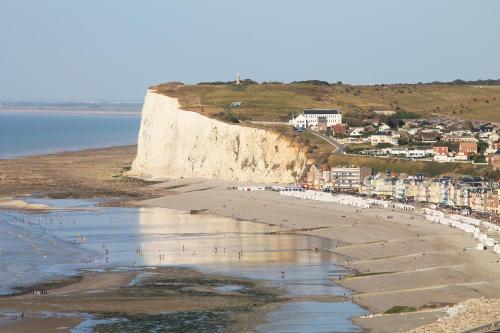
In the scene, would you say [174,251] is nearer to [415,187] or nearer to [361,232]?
[361,232]

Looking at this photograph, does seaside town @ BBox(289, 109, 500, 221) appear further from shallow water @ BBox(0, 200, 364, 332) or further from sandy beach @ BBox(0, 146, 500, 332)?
shallow water @ BBox(0, 200, 364, 332)

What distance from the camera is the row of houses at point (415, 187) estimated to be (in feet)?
177

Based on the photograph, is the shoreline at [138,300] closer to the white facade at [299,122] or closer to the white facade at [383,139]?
the white facade at [383,139]

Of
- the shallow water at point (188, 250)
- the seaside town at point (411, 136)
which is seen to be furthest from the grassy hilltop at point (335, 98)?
the shallow water at point (188, 250)

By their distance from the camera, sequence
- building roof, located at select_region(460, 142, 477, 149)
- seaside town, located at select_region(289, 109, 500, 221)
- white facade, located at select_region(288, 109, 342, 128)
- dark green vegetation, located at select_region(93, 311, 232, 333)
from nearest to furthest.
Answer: dark green vegetation, located at select_region(93, 311, 232, 333) < seaside town, located at select_region(289, 109, 500, 221) < building roof, located at select_region(460, 142, 477, 149) < white facade, located at select_region(288, 109, 342, 128)

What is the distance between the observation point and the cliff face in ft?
248

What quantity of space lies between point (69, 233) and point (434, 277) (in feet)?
69.3

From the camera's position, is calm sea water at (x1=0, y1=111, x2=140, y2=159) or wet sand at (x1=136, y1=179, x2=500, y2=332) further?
calm sea water at (x1=0, y1=111, x2=140, y2=159)

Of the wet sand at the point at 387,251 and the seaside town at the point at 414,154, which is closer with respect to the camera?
the wet sand at the point at 387,251

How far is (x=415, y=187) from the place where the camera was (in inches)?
2398

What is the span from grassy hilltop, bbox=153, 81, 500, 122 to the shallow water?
32820 millimetres

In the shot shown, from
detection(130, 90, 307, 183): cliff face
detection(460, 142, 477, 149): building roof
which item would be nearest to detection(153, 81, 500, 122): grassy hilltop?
detection(130, 90, 307, 183): cliff face

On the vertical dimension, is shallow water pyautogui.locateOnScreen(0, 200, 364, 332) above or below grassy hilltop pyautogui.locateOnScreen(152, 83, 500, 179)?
below

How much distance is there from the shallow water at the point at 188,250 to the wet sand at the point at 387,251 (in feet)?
3.37
